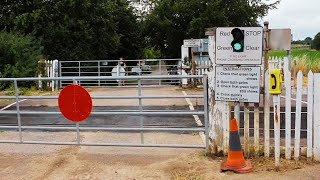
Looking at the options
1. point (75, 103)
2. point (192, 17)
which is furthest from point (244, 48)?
point (192, 17)

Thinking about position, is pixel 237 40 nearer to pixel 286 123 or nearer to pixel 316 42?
pixel 286 123

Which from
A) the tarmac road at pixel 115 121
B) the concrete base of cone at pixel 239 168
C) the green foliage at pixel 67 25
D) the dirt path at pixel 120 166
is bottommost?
the dirt path at pixel 120 166

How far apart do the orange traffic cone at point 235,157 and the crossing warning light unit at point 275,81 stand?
71 cm

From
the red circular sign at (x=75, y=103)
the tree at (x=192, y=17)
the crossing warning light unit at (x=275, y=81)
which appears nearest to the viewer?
the crossing warning light unit at (x=275, y=81)

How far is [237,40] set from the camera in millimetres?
6668

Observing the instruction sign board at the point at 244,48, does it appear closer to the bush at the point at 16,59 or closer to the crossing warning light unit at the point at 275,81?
the crossing warning light unit at the point at 275,81

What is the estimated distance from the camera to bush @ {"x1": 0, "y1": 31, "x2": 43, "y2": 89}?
2267cm

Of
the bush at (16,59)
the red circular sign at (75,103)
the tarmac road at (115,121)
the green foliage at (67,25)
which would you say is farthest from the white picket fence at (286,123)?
the green foliage at (67,25)

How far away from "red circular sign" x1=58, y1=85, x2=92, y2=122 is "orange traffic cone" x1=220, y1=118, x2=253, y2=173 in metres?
2.54

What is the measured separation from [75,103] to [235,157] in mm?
2924

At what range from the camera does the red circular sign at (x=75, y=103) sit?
25.2ft

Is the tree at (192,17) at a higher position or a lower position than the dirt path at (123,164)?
higher

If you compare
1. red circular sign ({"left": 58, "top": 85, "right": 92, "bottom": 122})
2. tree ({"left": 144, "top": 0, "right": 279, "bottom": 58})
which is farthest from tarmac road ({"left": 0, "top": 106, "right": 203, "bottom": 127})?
tree ({"left": 144, "top": 0, "right": 279, "bottom": 58})

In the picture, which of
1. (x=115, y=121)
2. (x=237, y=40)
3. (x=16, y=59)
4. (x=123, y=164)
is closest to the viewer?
(x=237, y=40)
